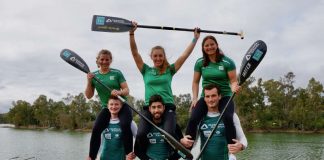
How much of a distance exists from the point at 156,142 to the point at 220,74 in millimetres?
1626

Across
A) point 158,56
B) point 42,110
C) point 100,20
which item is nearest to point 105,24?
point 100,20

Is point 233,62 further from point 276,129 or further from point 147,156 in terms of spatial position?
point 276,129

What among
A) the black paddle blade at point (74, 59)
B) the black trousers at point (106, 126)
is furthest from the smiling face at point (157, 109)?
the black paddle blade at point (74, 59)

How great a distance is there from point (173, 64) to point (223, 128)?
156 centimetres

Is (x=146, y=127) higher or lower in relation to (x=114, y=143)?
higher

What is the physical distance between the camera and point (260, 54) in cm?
693

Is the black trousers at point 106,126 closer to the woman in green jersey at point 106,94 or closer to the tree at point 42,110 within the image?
the woman in green jersey at point 106,94

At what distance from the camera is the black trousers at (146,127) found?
6760 millimetres

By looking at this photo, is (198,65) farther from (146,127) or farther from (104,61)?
(104,61)

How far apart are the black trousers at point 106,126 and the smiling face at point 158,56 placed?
1040mm

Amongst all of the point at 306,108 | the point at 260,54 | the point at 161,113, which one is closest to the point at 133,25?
the point at 161,113

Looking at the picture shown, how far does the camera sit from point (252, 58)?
696 cm

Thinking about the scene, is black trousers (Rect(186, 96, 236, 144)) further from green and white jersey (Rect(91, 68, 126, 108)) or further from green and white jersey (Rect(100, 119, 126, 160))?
green and white jersey (Rect(91, 68, 126, 108))

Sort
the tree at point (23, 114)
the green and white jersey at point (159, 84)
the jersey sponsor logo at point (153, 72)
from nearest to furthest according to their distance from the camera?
the green and white jersey at point (159, 84), the jersey sponsor logo at point (153, 72), the tree at point (23, 114)
